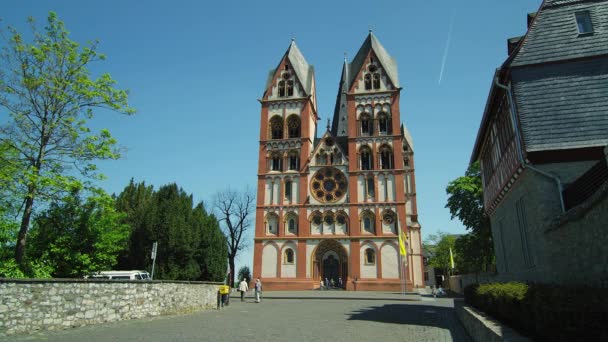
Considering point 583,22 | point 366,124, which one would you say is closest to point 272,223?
point 366,124

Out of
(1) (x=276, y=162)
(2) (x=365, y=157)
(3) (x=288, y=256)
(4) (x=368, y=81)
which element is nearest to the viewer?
(3) (x=288, y=256)

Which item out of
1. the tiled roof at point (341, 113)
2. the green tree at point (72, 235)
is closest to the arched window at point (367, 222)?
the tiled roof at point (341, 113)

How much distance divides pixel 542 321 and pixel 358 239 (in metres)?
34.7

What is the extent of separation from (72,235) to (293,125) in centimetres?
3175

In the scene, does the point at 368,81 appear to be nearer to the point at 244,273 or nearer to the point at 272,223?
the point at 272,223

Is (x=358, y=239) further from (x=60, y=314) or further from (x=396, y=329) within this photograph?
(x=60, y=314)

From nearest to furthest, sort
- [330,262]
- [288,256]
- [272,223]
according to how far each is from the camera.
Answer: [288,256], [330,262], [272,223]

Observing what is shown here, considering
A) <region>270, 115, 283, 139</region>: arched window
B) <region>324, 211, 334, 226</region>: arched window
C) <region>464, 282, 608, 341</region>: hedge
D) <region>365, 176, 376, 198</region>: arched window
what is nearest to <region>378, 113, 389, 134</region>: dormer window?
<region>365, 176, 376, 198</region>: arched window

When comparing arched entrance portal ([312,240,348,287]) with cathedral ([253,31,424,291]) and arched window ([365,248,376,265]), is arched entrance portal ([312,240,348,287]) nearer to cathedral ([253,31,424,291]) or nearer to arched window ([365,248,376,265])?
cathedral ([253,31,424,291])

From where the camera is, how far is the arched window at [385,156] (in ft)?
139

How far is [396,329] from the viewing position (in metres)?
12.0

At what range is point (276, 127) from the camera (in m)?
46.4

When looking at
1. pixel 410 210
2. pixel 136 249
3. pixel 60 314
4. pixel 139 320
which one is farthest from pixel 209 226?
pixel 410 210

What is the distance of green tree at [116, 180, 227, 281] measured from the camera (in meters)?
26.0
